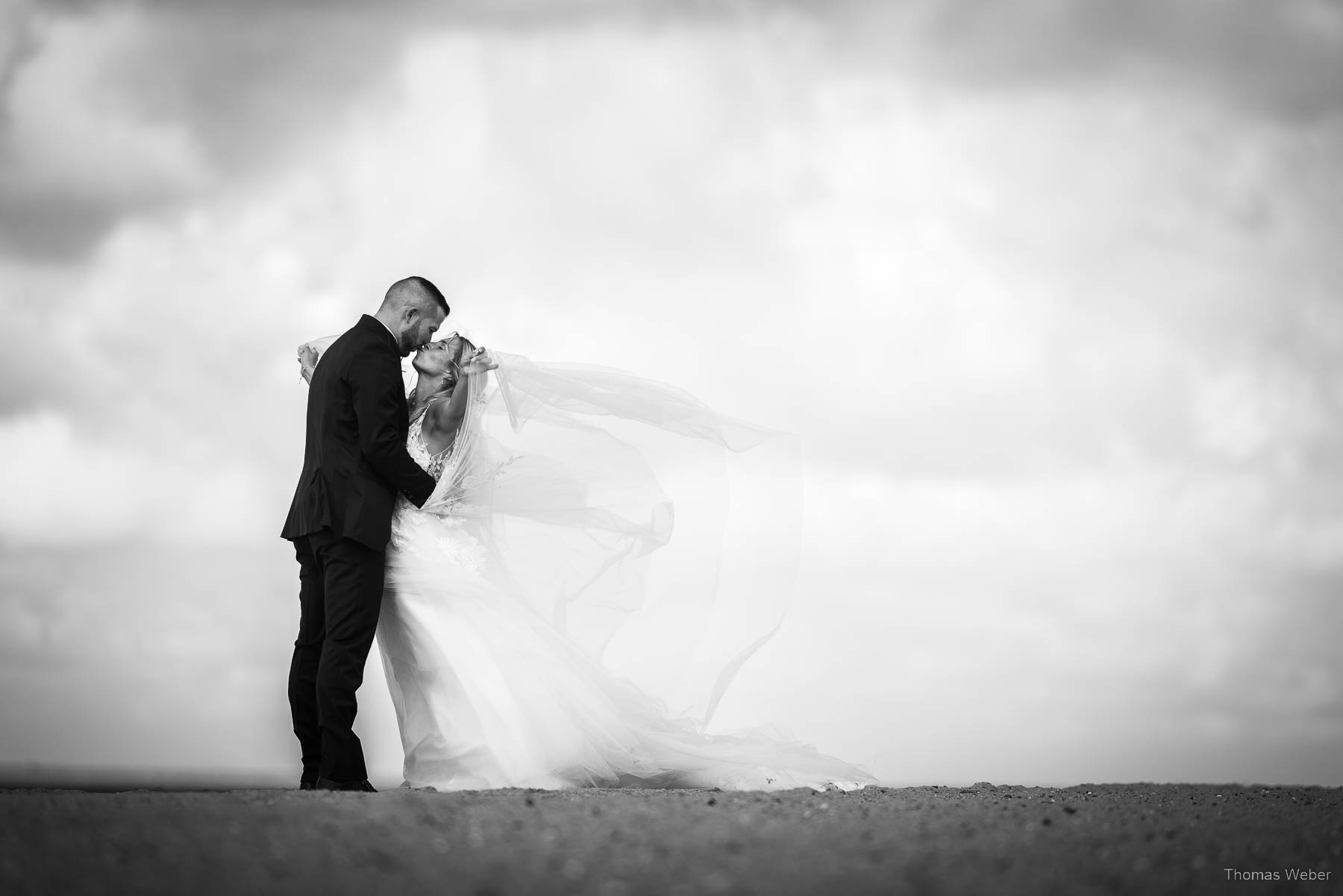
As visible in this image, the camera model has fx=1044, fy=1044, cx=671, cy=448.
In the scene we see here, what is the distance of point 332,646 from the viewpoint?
6.23 m

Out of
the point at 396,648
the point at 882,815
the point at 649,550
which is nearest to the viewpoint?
the point at 882,815

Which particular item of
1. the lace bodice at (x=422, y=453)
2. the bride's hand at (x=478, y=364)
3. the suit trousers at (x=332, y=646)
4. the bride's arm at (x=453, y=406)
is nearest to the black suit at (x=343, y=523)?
the suit trousers at (x=332, y=646)

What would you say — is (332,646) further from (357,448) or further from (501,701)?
Result: (357,448)

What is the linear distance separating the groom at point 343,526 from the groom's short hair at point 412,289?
0.32 meters

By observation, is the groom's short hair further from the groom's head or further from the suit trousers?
the suit trousers

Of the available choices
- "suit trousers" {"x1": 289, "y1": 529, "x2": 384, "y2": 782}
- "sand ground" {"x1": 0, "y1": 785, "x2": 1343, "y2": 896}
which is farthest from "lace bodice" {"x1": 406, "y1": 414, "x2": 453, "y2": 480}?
"sand ground" {"x1": 0, "y1": 785, "x2": 1343, "y2": 896}

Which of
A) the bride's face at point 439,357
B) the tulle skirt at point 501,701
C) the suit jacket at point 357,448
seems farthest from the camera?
the bride's face at point 439,357

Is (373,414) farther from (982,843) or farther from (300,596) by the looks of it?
(982,843)

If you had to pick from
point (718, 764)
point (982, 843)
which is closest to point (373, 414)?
point (718, 764)

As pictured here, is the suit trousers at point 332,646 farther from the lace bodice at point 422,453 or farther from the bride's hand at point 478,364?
the bride's hand at point 478,364

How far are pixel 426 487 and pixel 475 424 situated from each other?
2.33ft

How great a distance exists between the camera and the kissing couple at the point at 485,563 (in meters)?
6.47

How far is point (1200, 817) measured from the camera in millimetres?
5098

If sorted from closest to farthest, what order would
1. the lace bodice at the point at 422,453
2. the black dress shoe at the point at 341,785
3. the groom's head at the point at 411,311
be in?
the black dress shoe at the point at 341,785, the groom's head at the point at 411,311, the lace bodice at the point at 422,453
